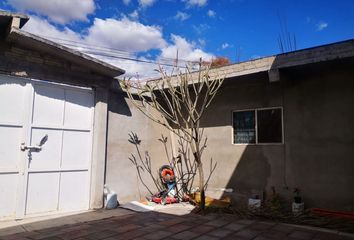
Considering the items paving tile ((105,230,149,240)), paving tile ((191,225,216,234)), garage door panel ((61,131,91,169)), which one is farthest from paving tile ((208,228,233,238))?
garage door panel ((61,131,91,169))

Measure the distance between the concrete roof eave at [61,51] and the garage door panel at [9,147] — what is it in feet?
4.74

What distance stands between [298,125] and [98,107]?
4091mm

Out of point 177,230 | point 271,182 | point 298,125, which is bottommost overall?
point 177,230

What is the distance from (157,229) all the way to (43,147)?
2.49 meters

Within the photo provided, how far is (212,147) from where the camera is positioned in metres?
6.89

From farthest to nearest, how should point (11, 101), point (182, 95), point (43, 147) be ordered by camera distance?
1. point (182, 95)
2. point (43, 147)
3. point (11, 101)

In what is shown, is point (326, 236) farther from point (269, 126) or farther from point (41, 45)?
point (41, 45)

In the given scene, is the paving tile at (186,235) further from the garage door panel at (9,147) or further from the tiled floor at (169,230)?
the garage door panel at (9,147)

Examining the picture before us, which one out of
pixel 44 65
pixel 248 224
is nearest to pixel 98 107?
pixel 44 65

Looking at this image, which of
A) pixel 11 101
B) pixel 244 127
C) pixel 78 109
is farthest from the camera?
pixel 244 127

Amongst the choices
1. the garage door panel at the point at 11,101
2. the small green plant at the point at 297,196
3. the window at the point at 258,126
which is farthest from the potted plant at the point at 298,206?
the garage door panel at the point at 11,101

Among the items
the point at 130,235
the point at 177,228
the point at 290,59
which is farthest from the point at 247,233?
the point at 290,59

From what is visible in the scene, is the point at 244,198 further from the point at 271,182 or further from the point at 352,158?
the point at 352,158

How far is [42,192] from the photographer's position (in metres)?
4.96
